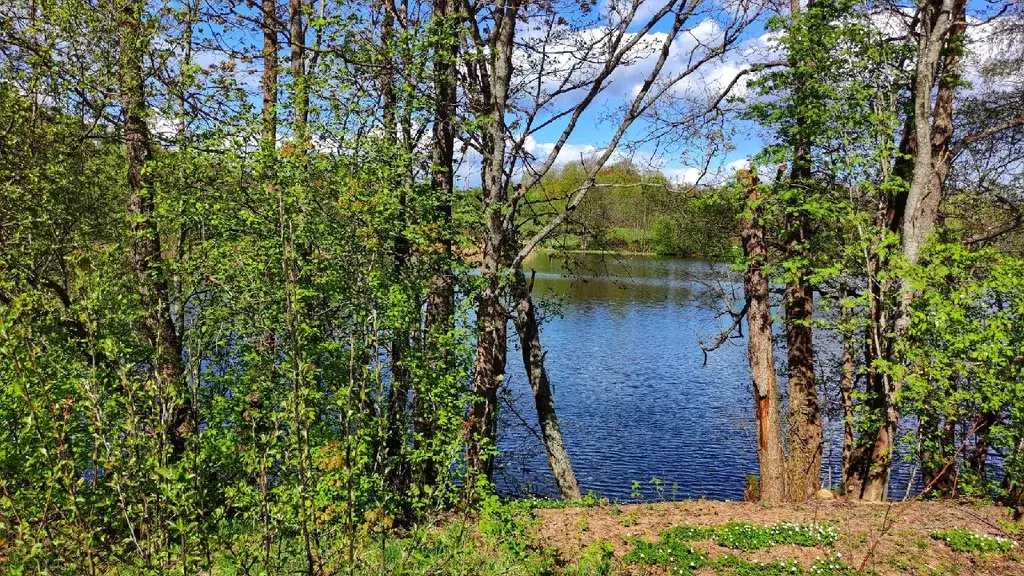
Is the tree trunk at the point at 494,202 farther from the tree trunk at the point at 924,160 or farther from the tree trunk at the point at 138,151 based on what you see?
the tree trunk at the point at 924,160

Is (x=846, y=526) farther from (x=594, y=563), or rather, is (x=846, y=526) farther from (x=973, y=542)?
(x=594, y=563)

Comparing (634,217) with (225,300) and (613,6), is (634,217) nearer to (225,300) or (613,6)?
(613,6)

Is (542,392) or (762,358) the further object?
(542,392)

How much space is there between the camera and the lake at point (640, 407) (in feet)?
46.0

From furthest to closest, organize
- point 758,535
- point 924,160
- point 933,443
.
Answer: point 924,160, point 933,443, point 758,535

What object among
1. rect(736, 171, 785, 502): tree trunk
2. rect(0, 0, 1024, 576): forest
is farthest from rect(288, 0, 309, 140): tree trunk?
rect(736, 171, 785, 502): tree trunk

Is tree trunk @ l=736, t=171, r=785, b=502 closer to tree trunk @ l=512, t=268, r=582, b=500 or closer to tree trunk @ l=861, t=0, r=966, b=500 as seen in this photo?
tree trunk @ l=861, t=0, r=966, b=500

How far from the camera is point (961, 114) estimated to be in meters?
11.6

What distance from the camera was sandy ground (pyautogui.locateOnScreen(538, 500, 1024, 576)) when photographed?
6891 millimetres

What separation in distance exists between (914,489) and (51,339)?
1613cm

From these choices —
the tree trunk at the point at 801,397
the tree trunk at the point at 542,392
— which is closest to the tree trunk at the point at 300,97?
the tree trunk at the point at 542,392

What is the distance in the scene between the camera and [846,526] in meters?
8.08

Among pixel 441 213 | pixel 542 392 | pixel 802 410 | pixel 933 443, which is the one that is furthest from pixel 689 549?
pixel 441 213

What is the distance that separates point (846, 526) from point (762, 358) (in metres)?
2.97
